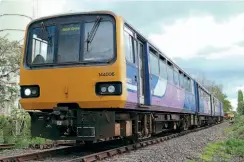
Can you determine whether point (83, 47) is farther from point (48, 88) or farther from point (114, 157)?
point (114, 157)

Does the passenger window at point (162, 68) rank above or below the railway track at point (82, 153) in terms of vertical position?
above

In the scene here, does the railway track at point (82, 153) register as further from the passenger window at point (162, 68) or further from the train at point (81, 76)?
the passenger window at point (162, 68)

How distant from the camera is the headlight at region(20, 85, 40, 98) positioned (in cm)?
852

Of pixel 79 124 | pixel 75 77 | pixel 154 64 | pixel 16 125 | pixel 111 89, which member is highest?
pixel 154 64

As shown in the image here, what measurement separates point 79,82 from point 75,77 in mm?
139

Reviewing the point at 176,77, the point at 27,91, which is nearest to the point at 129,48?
the point at 27,91

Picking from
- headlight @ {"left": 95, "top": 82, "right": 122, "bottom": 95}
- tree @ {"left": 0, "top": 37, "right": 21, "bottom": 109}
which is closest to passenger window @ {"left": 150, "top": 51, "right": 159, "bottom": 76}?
headlight @ {"left": 95, "top": 82, "right": 122, "bottom": 95}

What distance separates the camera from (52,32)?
878 cm

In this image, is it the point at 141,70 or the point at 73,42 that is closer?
the point at 73,42

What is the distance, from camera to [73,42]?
333 inches

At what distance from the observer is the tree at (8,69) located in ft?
52.1

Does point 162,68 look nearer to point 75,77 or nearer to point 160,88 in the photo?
point 160,88

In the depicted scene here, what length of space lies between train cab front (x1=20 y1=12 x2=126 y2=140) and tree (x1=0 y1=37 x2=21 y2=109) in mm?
7516

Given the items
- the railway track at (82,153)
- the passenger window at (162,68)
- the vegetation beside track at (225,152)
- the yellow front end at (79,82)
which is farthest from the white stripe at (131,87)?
the passenger window at (162,68)
